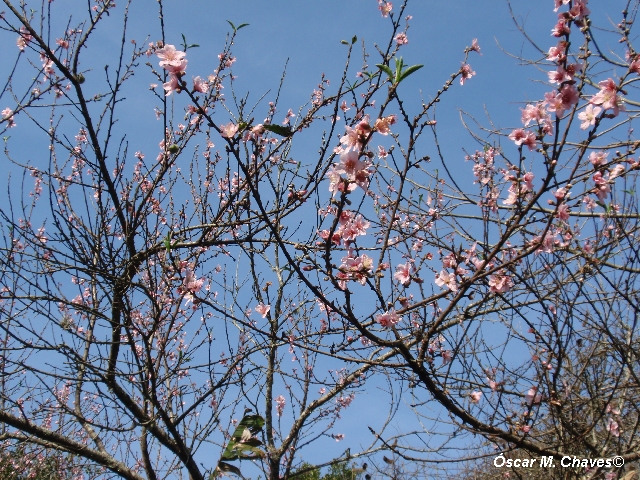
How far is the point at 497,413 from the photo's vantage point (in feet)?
10.4

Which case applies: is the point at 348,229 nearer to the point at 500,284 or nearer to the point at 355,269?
the point at 355,269

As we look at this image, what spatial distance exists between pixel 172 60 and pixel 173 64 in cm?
3

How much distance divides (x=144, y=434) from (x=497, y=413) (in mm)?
3218

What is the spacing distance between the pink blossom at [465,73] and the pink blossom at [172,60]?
175 cm

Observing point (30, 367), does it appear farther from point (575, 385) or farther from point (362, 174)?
point (575, 385)

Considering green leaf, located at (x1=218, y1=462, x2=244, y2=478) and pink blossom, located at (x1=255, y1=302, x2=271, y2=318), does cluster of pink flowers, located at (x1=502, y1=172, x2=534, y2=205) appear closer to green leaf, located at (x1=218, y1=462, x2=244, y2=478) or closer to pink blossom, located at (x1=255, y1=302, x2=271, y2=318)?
pink blossom, located at (x1=255, y1=302, x2=271, y2=318)

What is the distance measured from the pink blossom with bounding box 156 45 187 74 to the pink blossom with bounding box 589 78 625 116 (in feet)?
5.47

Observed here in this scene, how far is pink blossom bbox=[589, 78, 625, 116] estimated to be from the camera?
1942 mm

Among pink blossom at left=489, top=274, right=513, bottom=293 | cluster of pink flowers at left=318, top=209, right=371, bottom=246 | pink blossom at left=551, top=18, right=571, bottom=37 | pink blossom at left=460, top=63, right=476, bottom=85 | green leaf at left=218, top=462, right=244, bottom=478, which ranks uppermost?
pink blossom at left=460, top=63, right=476, bottom=85

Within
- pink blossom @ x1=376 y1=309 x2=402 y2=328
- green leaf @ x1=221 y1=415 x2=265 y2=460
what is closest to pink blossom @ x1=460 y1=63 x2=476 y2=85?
pink blossom @ x1=376 y1=309 x2=402 y2=328

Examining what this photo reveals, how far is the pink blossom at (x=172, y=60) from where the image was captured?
1887mm

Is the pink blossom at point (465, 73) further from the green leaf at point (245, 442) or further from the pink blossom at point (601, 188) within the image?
the green leaf at point (245, 442)

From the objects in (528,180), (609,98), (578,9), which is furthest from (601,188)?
(578,9)

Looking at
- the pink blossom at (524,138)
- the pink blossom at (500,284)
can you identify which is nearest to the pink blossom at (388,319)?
the pink blossom at (500,284)
